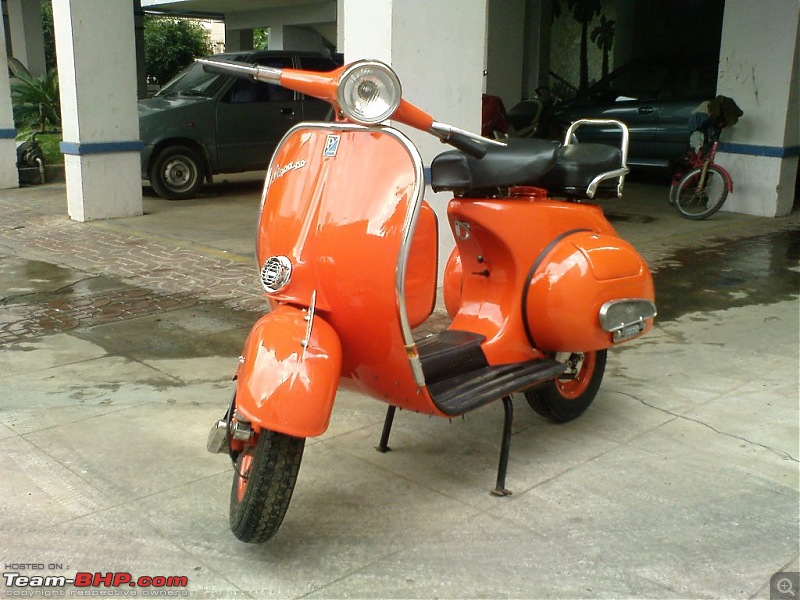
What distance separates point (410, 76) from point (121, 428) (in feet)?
10.0

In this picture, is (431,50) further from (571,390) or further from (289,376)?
(289,376)

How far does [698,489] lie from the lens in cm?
335

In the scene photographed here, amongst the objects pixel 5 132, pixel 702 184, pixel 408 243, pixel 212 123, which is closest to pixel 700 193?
pixel 702 184

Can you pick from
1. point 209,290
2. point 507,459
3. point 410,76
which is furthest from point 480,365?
point 209,290

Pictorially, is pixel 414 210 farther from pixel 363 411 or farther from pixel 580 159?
pixel 363 411

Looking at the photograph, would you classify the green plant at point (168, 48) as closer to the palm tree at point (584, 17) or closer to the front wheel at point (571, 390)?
the palm tree at point (584, 17)

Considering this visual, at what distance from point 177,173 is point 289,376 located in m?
8.61

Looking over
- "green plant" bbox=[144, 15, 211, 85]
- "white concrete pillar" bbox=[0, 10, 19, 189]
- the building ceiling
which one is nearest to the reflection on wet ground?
"white concrete pillar" bbox=[0, 10, 19, 189]

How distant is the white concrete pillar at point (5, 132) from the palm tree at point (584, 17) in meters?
9.20

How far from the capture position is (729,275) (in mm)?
6891

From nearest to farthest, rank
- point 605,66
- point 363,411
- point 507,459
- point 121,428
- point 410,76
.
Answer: point 507,459 < point 121,428 < point 363,411 < point 410,76 < point 605,66

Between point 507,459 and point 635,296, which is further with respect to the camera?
point 635,296

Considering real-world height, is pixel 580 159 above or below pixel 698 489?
above

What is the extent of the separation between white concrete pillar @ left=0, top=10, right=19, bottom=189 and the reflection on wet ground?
29.1 feet
